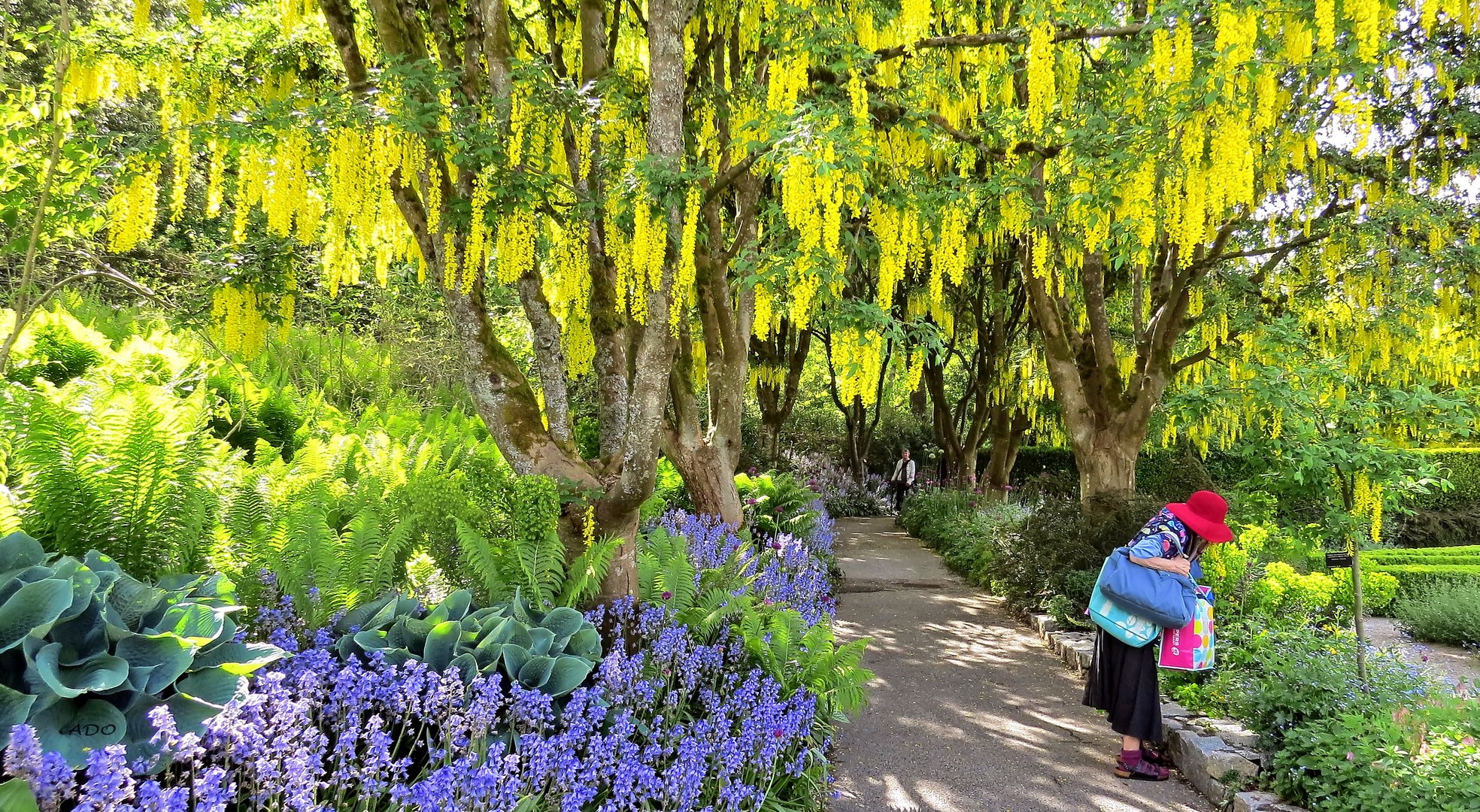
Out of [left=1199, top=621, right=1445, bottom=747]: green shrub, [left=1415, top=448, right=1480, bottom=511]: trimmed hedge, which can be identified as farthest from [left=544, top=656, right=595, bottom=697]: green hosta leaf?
[left=1415, top=448, right=1480, bottom=511]: trimmed hedge

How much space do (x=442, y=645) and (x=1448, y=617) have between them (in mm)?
8600

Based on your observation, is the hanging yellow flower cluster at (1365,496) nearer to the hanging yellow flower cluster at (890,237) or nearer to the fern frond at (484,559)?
the hanging yellow flower cluster at (890,237)

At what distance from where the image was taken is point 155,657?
2092 mm

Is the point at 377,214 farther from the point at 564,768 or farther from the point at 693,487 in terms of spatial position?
the point at 564,768

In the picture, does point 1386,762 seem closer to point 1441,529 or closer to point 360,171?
point 360,171

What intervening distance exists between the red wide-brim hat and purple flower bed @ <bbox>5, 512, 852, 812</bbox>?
219 cm

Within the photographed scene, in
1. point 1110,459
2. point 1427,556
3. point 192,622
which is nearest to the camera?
point 192,622

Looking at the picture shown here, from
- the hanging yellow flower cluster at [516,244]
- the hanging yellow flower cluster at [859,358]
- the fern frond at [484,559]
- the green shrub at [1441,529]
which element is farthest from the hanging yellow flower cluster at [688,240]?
the green shrub at [1441,529]

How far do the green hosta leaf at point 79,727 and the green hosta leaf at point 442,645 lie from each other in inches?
37.1

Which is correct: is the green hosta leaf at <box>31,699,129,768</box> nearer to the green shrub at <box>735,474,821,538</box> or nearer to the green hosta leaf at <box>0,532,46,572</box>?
the green hosta leaf at <box>0,532,46,572</box>

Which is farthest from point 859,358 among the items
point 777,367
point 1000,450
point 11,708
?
point 1000,450

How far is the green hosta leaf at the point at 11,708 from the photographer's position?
71.2 inches

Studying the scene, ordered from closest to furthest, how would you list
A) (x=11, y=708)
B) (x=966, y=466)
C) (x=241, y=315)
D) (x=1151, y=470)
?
(x=11, y=708)
(x=241, y=315)
(x=966, y=466)
(x=1151, y=470)

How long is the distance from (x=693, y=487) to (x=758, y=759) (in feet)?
13.3
